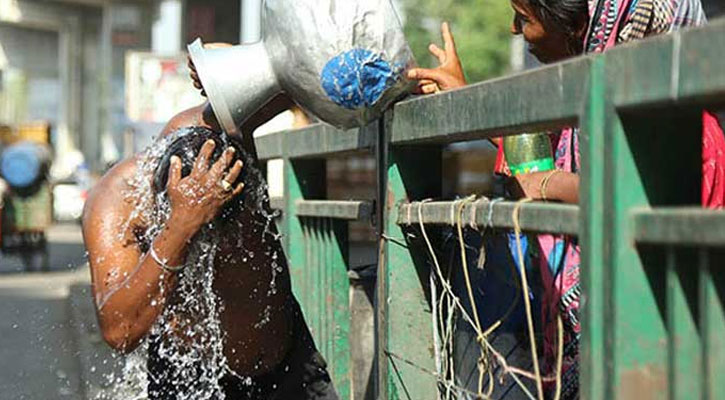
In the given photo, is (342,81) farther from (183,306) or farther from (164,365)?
(164,365)

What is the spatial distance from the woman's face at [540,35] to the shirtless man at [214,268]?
2.11ft

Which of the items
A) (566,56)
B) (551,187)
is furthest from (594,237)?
(566,56)

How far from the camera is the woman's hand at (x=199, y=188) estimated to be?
113 inches

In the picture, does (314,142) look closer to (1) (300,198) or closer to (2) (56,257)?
(1) (300,198)

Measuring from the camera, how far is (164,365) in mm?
3293

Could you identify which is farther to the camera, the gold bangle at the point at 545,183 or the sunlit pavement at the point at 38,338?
the sunlit pavement at the point at 38,338

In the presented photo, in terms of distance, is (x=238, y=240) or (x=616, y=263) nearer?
(x=616, y=263)

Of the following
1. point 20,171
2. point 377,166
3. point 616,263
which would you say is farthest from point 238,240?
point 20,171

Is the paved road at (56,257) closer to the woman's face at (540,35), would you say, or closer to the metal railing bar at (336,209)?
the metal railing bar at (336,209)

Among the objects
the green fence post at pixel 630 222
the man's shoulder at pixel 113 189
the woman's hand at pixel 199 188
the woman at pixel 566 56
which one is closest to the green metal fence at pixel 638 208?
the green fence post at pixel 630 222

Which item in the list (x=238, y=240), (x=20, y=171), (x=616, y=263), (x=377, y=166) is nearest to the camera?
(x=616, y=263)

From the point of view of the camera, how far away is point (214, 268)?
318 cm

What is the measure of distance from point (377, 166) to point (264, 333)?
2.09 feet

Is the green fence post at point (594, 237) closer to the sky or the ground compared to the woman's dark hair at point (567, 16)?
closer to the ground
